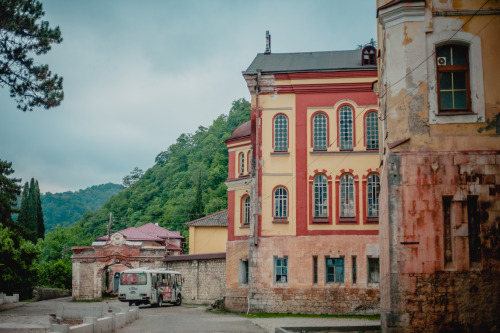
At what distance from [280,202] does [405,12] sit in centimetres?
1599

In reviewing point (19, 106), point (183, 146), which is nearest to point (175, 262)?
point (19, 106)

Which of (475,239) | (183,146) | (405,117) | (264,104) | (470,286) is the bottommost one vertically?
(470,286)

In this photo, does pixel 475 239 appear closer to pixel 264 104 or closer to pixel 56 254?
pixel 264 104

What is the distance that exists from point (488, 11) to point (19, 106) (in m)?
15.4

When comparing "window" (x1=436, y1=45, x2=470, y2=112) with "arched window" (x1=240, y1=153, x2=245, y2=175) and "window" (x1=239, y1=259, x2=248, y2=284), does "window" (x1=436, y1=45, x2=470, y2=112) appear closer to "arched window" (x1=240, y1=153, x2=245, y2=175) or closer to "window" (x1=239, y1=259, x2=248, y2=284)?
"window" (x1=239, y1=259, x2=248, y2=284)

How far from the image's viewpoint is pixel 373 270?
93.6 ft

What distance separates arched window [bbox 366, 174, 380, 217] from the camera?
95.6ft

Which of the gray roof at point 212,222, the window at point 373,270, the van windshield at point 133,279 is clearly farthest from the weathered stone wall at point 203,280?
the window at point 373,270

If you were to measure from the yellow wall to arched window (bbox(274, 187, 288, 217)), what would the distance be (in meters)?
19.7

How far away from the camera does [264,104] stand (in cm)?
3052

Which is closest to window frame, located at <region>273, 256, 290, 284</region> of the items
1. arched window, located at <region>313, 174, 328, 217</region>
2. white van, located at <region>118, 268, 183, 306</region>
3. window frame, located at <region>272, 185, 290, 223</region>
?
window frame, located at <region>272, 185, 290, 223</region>

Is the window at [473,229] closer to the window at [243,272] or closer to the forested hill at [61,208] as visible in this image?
the window at [243,272]

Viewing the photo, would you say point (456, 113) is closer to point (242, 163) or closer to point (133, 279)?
point (242, 163)

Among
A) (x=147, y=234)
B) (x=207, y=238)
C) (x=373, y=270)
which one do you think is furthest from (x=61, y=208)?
(x=373, y=270)
